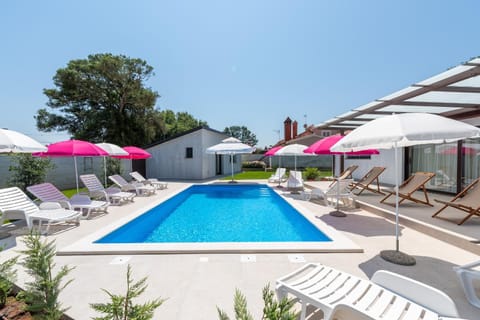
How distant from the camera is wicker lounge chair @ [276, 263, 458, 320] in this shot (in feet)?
6.25

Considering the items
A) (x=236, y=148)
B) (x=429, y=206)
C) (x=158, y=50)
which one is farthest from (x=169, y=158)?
(x=429, y=206)

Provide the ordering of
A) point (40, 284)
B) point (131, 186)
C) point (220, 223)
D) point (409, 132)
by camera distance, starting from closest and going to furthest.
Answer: point (40, 284) < point (409, 132) < point (220, 223) < point (131, 186)

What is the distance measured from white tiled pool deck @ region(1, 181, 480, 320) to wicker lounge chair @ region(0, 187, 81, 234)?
55 cm

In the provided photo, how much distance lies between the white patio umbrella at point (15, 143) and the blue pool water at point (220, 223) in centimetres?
302

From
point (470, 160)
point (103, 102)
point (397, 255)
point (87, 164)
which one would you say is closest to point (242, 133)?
point (103, 102)

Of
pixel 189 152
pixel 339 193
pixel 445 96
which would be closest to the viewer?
pixel 445 96

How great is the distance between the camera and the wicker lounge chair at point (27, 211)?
5285mm

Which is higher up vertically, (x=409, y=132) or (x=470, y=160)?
(x=409, y=132)

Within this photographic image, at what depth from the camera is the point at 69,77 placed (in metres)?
22.2

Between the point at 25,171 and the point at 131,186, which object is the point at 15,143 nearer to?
the point at 25,171

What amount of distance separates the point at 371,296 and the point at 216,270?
7.32 feet

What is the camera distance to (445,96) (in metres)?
6.67

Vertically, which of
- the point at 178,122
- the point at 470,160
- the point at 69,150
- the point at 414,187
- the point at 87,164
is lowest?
the point at 414,187

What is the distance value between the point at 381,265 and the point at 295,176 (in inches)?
327
